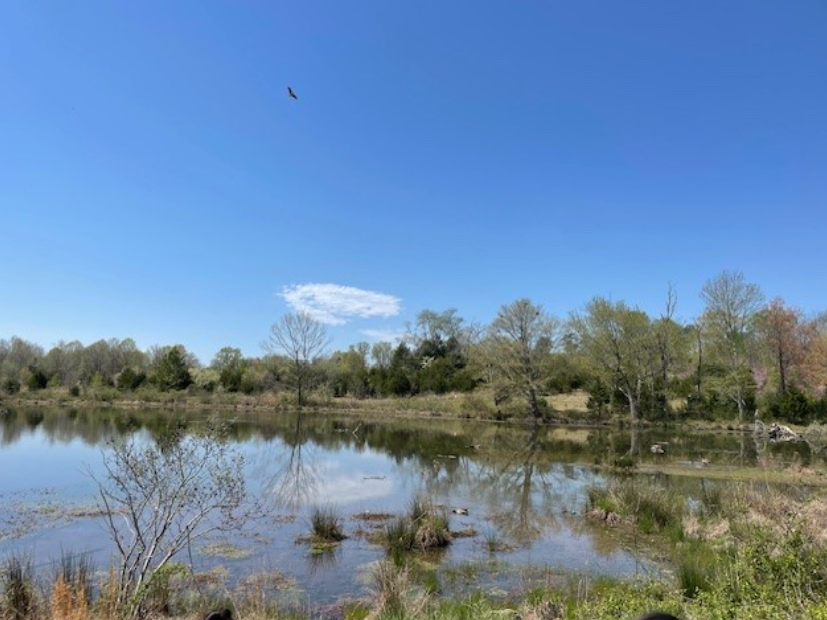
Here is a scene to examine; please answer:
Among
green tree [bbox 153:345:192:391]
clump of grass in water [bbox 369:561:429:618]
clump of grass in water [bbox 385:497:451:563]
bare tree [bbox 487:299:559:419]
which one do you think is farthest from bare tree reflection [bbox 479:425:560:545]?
green tree [bbox 153:345:192:391]

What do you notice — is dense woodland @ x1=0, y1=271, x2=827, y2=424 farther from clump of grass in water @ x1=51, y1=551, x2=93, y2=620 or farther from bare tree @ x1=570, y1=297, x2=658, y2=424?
clump of grass in water @ x1=51, y1=551, x2=93, y2=620

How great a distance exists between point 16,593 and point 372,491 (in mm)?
10982

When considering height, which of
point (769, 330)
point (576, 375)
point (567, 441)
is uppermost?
point (769, 330)

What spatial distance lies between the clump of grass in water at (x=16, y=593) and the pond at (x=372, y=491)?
7.38 feet

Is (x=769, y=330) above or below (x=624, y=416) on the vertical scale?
above

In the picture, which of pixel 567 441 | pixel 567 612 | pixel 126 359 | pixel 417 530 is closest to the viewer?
pixel 567 612

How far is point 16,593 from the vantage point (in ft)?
20.9

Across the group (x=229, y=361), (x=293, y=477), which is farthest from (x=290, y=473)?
(x=229, y=361)

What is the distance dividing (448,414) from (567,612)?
4160 cm

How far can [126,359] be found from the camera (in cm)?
7369

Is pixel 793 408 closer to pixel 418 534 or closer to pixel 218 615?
pixel 418 534

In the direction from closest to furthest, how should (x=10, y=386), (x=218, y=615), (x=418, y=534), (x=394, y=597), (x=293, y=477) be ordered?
1. (x=218, y=615)
2. (x=394, y=597)
3. (x=418, y=534)
4. (x=293, y=477)
5. (x=10, y=386)

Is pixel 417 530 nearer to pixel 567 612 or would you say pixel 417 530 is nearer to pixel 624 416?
pixel 567 612

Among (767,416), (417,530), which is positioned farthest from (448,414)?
(417,530)
